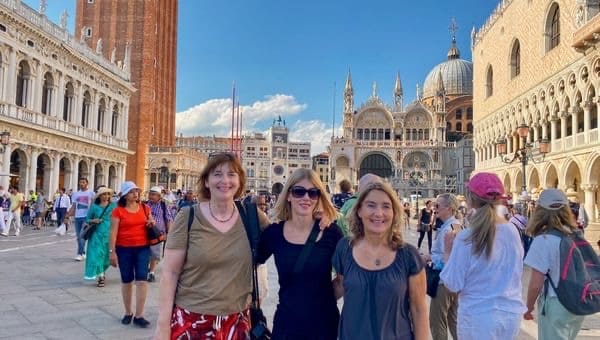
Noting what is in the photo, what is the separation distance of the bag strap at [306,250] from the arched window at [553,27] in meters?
26.4

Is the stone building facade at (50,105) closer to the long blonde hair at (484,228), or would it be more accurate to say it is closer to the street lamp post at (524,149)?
the street lamp post at (524,149)

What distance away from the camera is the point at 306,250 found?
261 cm

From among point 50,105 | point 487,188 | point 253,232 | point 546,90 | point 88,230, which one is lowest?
point 88,230

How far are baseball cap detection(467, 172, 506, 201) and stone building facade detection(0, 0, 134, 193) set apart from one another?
18980mm

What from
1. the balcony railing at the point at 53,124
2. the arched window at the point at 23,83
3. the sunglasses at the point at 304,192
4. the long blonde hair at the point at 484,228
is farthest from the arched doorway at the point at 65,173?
the long blonde hair at the point at 484,228

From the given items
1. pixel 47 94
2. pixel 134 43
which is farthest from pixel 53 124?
pixel 134 43

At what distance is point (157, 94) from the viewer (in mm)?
46219

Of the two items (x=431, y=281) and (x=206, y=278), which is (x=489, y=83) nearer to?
(x=431, y=281)

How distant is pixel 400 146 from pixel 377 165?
3970 millimetres

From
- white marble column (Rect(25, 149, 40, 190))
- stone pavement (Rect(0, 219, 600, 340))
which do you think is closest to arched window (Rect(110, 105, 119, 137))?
white marble column (Rect(25, 149, 40, 190))

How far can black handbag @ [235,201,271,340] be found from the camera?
272 cm

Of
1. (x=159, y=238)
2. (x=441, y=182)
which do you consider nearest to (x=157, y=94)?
(x=441, y=182)

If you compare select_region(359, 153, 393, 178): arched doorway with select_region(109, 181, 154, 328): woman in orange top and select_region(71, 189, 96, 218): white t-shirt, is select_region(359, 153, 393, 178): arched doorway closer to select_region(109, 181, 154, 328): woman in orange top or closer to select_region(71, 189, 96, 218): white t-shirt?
select_region(71, 189, 96, 218): white t-shirt

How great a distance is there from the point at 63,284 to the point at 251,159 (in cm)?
8628
